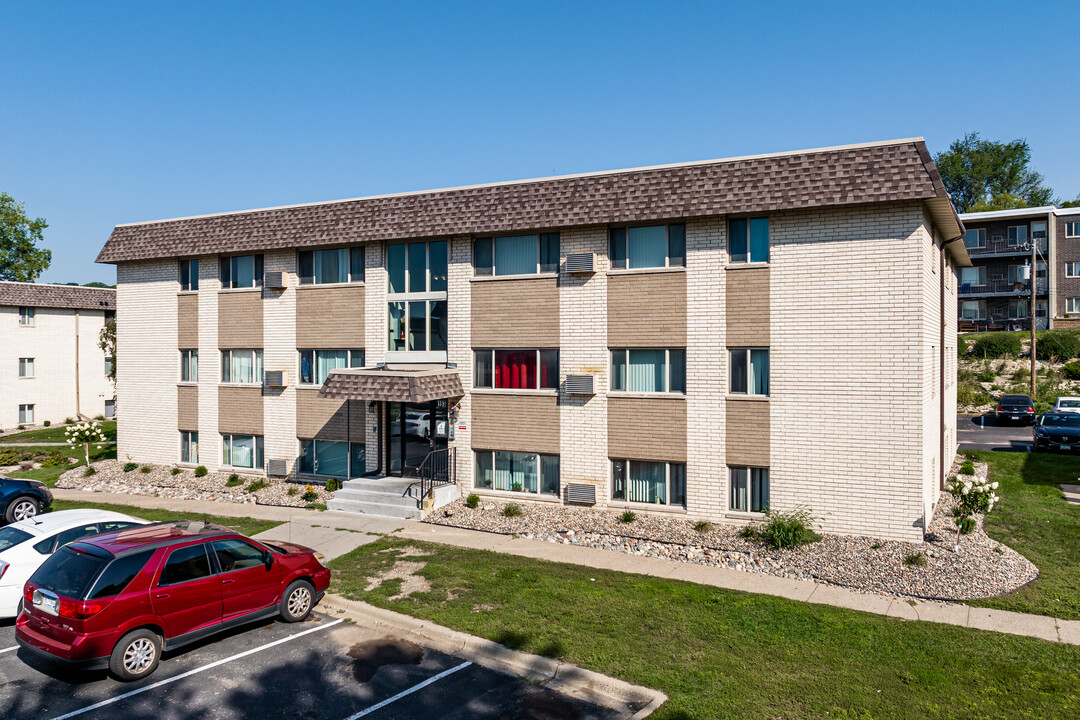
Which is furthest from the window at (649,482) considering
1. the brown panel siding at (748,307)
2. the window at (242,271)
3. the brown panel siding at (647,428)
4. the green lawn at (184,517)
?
the window at (242,271)

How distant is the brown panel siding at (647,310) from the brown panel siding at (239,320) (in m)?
11.0

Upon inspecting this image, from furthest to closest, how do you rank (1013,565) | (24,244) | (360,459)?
(24,244) < (360,459) < (1013,565)

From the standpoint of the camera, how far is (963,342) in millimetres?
46281

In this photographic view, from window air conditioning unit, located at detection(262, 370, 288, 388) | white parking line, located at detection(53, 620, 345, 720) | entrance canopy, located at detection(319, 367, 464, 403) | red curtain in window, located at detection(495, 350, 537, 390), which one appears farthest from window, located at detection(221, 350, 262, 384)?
white parking line, located at detection(53, 620, 345, 720)

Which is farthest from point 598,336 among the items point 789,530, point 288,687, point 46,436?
point 46,436

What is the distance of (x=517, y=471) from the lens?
17.2 metres

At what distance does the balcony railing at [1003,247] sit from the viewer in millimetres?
47912

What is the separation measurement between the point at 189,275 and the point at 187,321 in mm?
1483

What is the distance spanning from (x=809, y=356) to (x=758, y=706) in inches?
338

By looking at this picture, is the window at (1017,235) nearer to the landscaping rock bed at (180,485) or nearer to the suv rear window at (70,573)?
the landscaping rock bed at (180,485)

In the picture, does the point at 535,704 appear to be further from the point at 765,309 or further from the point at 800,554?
the point at 765,309

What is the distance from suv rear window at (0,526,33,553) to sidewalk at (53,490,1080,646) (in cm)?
480

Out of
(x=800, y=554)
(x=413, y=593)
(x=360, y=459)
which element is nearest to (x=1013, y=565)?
(x=800, y=554)

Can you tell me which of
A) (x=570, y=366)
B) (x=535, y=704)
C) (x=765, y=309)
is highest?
(x=765, y=309)
